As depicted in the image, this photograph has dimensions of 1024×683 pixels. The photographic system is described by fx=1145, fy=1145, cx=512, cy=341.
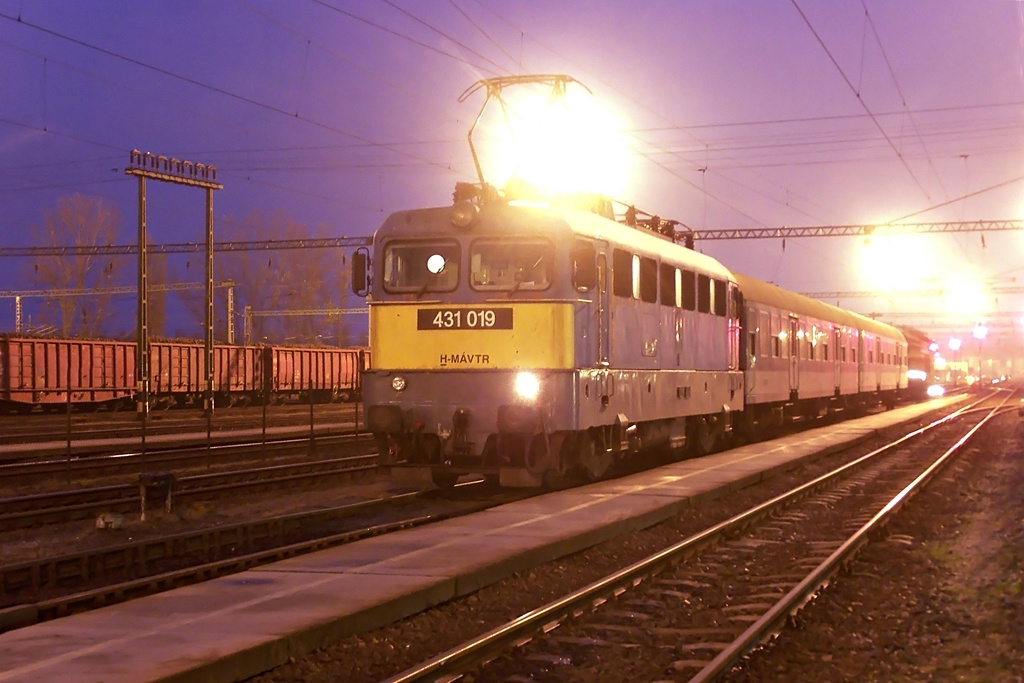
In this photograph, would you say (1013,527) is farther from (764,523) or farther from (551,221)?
(551,221)

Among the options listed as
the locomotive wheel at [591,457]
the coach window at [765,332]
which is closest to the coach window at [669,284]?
the locomotive wheel at [591,457]

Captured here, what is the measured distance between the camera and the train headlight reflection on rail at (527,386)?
13398 millimetres

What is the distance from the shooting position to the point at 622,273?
15.2m

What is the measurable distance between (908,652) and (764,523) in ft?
19.1

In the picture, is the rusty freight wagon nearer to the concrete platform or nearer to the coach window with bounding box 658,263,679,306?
the coach window with bounding box 658,263,679,306

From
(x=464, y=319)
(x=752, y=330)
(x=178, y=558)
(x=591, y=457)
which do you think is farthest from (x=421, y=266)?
(x=752, y=330)

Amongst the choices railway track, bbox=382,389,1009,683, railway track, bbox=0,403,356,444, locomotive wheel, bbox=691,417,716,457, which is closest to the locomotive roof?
railway track, bbox=382,389,1009,683

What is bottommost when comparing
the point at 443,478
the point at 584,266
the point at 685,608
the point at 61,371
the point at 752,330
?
the point at 685,608

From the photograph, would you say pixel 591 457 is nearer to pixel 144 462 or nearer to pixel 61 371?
pixel 144 462

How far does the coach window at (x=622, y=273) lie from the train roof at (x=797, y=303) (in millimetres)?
7849

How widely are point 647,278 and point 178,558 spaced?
7.85 m

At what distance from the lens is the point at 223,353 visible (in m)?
43.1

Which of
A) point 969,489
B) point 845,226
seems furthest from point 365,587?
point 845,226

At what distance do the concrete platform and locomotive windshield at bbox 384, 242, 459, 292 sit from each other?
293 centimetres
